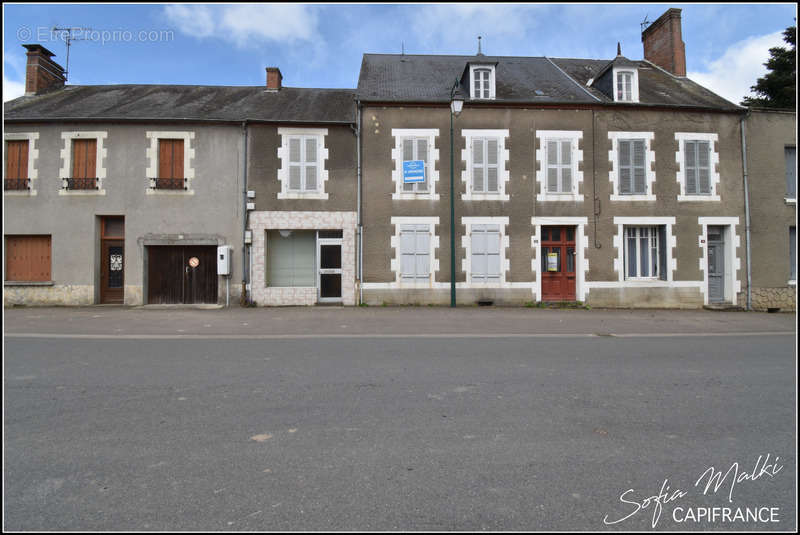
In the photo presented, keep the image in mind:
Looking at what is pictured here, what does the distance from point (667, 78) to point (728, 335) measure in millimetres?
11881

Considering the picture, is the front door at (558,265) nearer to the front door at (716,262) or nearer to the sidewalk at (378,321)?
the sidewalk at (378,321)

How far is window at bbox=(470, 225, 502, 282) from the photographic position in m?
13.5

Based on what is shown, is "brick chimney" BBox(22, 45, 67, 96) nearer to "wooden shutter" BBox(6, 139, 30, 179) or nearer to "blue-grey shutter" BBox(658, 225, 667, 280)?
"wooden shutter" BBox(6, 139, 30, 179)

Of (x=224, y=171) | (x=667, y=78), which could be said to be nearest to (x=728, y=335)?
(x=667, y=78)

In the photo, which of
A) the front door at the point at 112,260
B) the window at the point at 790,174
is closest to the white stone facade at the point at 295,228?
the front door at the point at 112,260

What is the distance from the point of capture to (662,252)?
14.0 m

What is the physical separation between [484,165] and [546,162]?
A: 2040 mm

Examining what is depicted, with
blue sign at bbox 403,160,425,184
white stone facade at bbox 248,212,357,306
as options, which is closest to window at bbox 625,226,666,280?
blue sign at bbox 403,160,425,184

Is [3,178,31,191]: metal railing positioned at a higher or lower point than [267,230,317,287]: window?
higher

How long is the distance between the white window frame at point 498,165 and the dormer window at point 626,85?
13.6ft

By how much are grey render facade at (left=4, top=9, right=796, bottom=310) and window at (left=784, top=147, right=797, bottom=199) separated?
371 millimetres

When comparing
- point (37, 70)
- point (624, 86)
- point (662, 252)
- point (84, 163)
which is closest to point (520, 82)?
point (624, 86)

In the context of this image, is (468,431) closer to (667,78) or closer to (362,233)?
(362,233)

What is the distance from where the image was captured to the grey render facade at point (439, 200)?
13.3m
